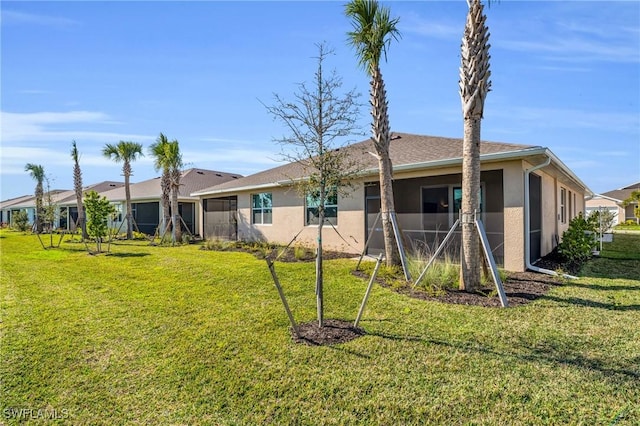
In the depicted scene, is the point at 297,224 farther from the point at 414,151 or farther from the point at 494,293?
the point at 494,293

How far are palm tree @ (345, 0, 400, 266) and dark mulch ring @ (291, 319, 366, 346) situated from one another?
4.14 meters

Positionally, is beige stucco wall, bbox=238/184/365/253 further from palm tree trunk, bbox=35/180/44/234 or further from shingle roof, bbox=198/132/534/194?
palm tree trunk, bbox=35/180/44/234

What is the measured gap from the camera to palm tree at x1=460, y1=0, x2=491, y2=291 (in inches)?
265

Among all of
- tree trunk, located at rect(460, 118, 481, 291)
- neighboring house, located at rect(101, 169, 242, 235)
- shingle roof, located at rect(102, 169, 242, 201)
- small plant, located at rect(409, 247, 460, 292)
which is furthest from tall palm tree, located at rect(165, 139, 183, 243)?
tree trunk, located at rect(460, 118, 481, 291)

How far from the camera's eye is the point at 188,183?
24.6 m

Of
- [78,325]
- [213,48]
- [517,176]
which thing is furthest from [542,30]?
[78,325]

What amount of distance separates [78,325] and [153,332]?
4.53ft

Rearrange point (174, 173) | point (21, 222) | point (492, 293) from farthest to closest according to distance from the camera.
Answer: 1. point (21, 222)
2. point (174, 173)
3. point (492, 293)

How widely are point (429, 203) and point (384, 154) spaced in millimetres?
4751

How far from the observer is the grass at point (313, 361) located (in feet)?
9.69

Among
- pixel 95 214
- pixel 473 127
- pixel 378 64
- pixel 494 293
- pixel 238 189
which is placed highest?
pixel 378 64

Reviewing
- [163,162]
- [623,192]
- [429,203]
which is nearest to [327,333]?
[429,203]

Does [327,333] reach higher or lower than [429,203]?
lower

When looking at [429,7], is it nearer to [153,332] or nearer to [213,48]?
[213,48]
